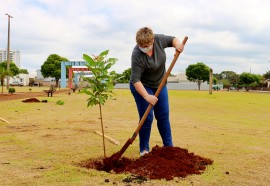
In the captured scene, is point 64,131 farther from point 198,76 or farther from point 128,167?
point 198,76

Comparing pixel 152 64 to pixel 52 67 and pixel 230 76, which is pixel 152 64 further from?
pixel 230 76

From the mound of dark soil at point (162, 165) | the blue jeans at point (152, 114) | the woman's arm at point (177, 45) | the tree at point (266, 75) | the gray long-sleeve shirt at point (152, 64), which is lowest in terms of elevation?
the mound of dark soil at point (162, 165)

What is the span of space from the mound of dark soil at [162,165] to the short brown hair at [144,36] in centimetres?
148

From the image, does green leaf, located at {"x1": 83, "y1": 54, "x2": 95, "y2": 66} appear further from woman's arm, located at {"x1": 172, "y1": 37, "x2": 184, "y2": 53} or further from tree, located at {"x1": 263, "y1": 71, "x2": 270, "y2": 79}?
tree, located at {"x1": 263, "y1": 71, "x2": 270, "y2": 79}

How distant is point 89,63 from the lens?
532cm

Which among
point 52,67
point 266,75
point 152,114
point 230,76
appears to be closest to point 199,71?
point 266,75

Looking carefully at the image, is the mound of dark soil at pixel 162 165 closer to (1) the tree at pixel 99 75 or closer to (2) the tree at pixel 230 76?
(1) the tree at pixel 99 75

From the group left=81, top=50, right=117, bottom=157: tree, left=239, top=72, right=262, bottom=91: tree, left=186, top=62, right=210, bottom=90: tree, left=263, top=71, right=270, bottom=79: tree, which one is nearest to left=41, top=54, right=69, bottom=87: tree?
left=186, top=62, right=210, bottom=90: tree

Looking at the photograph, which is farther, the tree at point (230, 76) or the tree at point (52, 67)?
the tree at point (230, 76)

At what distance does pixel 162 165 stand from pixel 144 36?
165 centimetres

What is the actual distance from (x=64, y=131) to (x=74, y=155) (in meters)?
2.68

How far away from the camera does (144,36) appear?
482 centimetres

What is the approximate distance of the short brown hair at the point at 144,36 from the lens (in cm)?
481

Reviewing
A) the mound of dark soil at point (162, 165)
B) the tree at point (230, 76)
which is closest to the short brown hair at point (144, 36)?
the mound of dark soil at point (162, 165)
